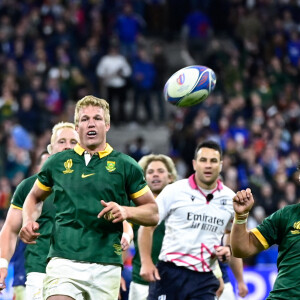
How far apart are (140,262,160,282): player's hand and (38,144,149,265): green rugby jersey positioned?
4.52ft

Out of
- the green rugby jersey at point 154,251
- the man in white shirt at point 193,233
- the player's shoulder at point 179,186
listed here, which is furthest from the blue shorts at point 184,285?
the green rugby jersey at point 154,251

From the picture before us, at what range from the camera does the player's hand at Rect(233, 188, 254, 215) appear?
6262 mm

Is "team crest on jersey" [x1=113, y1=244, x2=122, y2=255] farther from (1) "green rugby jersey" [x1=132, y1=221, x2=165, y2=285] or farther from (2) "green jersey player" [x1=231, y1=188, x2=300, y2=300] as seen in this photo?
(1) "green rugby jersey" [x1=132, y1=221, x2=165, y2=285]

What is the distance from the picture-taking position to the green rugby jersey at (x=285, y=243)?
6.30 metres

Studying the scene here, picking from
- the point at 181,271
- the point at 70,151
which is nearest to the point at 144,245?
the point at 181,271

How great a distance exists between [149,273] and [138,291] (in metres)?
1.44

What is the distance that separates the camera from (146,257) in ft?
26.8

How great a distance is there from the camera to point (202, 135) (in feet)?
59.8

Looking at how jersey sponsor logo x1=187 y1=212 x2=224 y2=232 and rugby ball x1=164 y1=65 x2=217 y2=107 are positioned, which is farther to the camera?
rugby ball x1=164 y1=65 x2=217 y2=107

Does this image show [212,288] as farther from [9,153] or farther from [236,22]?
[236,22]

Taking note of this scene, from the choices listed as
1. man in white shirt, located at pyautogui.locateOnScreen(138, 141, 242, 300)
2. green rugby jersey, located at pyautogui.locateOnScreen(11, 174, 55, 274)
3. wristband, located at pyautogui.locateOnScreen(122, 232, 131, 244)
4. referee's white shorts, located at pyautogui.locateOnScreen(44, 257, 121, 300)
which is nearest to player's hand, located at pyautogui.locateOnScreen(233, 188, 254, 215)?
referee's white shorts, located at pyautogui.locateOnScreen(44, 257, 121, 300)

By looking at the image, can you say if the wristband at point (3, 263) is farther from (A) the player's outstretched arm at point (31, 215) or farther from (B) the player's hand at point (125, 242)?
(B) the player's hand at point (125, 242)

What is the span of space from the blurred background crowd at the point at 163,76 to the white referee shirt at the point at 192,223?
297 inches

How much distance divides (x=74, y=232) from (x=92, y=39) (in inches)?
591
